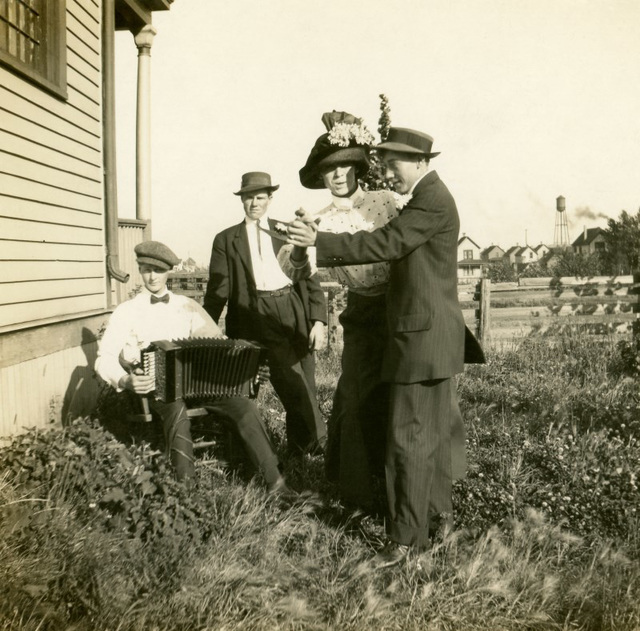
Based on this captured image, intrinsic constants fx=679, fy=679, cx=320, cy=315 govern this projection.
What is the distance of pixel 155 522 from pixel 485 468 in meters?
2.40

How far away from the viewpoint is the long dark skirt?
404 cm

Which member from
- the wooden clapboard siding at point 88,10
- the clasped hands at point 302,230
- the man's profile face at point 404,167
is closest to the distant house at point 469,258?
the wooden clapboard siding at point 88,10

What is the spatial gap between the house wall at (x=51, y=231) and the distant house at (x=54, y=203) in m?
0.01

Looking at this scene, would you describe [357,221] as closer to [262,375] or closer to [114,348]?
[262,375]

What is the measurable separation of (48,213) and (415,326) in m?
3.97

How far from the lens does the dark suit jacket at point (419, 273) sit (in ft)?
10.9

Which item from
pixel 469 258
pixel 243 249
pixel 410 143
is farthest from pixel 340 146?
pixel 469 258

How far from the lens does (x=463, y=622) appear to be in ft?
9.89

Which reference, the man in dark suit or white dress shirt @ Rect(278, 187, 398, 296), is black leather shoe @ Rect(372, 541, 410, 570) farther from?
the man in dark suit

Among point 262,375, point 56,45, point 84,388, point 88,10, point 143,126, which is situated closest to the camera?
point 262,375

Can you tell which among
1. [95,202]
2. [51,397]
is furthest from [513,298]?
[51,397]

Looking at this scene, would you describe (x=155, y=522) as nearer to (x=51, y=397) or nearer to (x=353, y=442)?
(x=353, y=442)

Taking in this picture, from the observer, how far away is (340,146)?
407 cm

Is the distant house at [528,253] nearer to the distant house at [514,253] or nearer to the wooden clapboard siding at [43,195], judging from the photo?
the distant house at [514,253]
